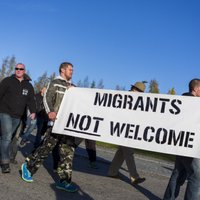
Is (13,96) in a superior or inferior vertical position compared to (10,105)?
superior

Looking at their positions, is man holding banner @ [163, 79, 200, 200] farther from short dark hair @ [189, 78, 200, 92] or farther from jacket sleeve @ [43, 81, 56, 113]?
jacket sleeve @ [43, 81, 56, 113]

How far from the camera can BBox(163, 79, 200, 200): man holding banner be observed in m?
5.50

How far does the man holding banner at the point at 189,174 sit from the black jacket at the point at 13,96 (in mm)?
3200

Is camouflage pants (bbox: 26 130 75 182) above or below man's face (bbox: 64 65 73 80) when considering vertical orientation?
below

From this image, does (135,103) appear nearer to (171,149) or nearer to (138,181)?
(171,149)

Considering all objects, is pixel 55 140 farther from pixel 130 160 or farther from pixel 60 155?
pixel 130 160

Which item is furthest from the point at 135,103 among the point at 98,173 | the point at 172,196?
the point at 98,173

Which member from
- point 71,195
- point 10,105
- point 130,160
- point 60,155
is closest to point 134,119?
point 60,155

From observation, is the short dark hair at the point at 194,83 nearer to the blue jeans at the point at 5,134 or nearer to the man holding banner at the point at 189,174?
the man holding banner at the point at 189,174

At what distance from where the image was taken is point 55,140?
708 centimetres

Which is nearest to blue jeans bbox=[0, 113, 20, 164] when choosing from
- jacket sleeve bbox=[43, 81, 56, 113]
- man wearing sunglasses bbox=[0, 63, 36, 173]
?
man wearing sunglasses bbox=[0, 63, 36, 173]

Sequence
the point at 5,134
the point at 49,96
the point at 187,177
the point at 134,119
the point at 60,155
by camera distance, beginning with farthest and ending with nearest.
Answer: the point at 5,134 → the point at 49,96 → the point at 60,155 → the point at 134,119 → the point at 187,177

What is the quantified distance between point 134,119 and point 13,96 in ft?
8.31

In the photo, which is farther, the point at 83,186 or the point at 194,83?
the point at 83,186
